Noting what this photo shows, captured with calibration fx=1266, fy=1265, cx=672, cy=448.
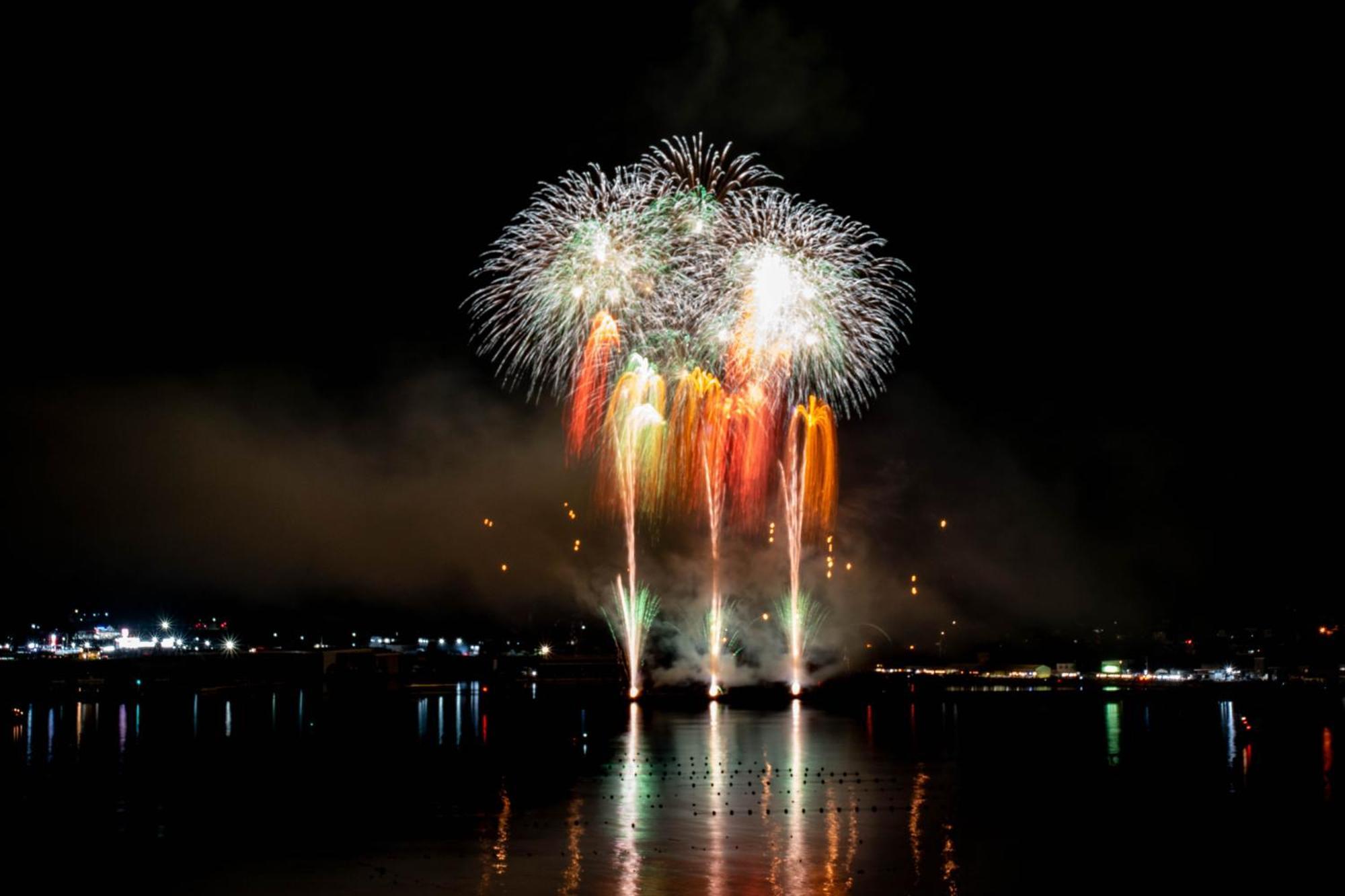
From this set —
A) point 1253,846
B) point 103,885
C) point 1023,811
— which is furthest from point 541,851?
point 1253,846

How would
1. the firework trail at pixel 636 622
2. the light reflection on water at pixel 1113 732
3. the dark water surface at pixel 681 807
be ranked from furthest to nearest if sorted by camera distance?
the firework trail at pixel 636 622 < the light reflection on water at pixel 1113 732 < the dark water surface at pixel 681 807

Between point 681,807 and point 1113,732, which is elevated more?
point 681,807

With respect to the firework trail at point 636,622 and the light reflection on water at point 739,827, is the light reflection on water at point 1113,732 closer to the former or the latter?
the light reflection on water at point 739,827

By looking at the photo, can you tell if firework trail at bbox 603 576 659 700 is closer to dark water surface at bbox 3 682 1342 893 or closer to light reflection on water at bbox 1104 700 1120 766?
dark water surface at bbox 3 682 1342 893

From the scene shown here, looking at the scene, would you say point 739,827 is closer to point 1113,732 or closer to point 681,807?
point 681,807

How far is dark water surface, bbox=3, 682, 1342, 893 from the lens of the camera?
1723 centimetres

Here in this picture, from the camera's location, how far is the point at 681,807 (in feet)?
77.0

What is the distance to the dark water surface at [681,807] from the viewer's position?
17.2 metres

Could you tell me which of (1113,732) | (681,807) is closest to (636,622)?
(1113,732)

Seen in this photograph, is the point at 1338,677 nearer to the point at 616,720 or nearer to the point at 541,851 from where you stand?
the point at 616,720

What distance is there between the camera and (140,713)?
57250mm

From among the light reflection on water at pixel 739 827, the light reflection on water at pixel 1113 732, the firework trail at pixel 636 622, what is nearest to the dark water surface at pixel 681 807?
the light reflection on water at pixel 739 827

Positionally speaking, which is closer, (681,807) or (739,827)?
(739,827)

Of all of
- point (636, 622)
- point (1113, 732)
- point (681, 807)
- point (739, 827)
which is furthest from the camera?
point (636, 622)
